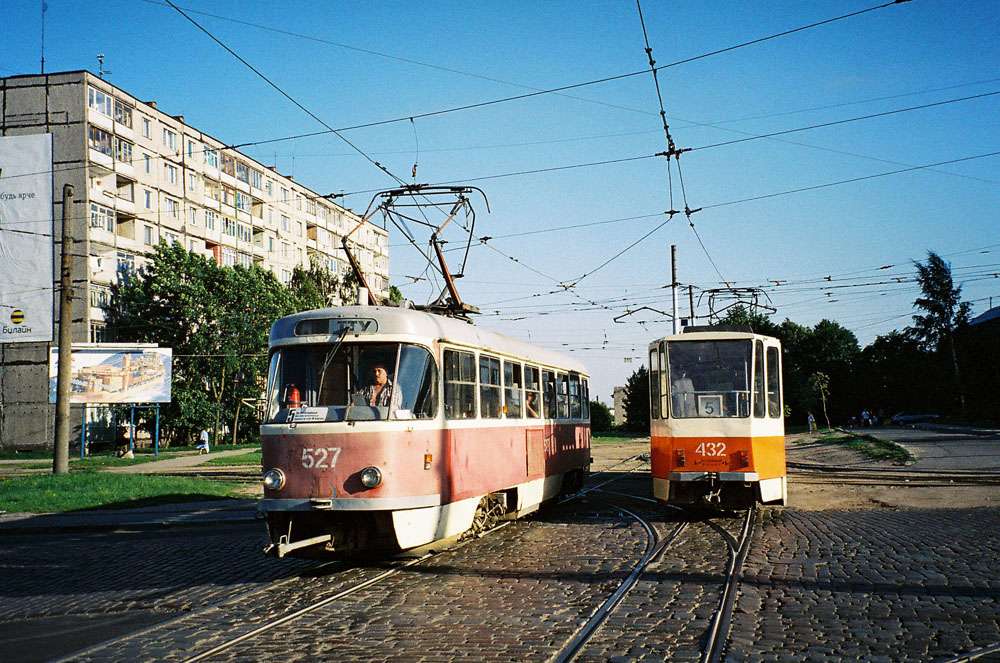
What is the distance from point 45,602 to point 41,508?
449 inches

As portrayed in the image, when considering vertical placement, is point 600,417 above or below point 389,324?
below

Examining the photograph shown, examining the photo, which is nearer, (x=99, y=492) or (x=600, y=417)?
(x=99, y=492)

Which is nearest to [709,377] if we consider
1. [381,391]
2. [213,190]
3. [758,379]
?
[758,379]

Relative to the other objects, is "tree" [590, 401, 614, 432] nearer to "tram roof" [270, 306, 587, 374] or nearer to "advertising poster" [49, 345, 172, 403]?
"advertising poster" [49, 345, 172, 403]

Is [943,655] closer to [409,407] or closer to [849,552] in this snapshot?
[849,552]

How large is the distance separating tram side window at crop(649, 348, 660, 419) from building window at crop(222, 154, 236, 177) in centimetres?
4975

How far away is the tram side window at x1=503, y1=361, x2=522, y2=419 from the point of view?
12.8 metres

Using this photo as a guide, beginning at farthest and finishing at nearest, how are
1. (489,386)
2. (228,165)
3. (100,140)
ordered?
(228,165) → (100,140) → (489,386)

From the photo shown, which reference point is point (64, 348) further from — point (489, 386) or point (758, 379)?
point (758, 379)

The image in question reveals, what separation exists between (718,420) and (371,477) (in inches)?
274

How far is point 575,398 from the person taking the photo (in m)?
18.0

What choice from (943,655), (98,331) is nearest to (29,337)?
(98,331)

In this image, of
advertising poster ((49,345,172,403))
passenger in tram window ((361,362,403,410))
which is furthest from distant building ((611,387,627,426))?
passenger in tram window ((361,362,403,410))

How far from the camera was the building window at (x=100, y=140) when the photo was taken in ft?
156
